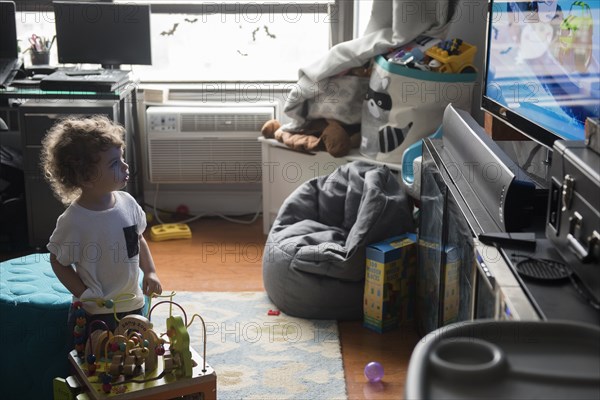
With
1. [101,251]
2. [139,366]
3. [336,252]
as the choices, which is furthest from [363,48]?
[139,366]

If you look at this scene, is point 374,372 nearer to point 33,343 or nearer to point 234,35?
point 33,343

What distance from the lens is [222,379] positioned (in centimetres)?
246

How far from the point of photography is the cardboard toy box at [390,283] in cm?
274

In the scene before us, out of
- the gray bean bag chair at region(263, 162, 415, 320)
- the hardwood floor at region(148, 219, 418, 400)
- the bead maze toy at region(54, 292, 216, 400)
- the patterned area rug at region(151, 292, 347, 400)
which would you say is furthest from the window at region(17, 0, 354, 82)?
the bead maze toy at region(54, 292, 216, 400)

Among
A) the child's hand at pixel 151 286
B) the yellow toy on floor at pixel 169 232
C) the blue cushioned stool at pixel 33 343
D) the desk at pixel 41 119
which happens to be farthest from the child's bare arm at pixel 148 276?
the yellow toy on floor at pixel 169 232

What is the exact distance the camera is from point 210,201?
422 centimetres

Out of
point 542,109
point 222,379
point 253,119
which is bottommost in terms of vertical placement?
point 222,379

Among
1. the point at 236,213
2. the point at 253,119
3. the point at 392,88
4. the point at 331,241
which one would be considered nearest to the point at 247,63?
the point at 253,119

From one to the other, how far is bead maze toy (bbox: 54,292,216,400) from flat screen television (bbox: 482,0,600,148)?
3.10 feet

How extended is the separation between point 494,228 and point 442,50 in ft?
5.67

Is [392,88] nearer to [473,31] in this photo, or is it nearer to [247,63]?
[473,31]

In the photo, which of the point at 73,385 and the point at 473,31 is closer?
the point at 73,385

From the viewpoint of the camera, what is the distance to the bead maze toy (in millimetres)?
1786

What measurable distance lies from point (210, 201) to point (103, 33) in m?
1.00
